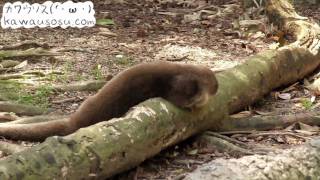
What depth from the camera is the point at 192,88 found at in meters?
4.04

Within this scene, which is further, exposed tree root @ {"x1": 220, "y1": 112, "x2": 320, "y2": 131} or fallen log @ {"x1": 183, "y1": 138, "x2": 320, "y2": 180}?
exposed tree root @ {"x1": 220, "y1": 112, "x2": 320, "y2": 131}

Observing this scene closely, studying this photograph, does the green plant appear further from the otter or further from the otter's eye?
the otter's eye

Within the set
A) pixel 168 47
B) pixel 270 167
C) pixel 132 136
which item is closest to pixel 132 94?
pixel 132 136

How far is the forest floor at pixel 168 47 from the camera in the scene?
14.0 ft

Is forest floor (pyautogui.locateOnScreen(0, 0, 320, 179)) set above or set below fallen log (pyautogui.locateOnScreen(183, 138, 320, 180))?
below

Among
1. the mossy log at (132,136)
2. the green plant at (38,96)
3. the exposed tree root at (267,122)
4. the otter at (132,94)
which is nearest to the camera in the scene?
the mossy log at (132,136)

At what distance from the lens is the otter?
394 centimetres

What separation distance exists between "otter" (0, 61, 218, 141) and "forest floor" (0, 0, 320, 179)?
1.26 feet

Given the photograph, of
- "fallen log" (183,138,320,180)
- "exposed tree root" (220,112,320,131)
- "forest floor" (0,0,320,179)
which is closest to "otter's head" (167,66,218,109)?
"forest floor" (0,0,320,179)

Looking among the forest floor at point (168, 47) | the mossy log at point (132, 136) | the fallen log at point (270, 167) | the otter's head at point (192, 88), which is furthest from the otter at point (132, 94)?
the fallen log at point (270, 167)

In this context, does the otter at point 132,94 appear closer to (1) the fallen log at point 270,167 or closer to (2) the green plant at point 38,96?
(1) the fallen log at point 270,167

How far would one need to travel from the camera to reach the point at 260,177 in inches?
124

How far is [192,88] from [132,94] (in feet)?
1.28

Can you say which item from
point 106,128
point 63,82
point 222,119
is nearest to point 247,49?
point 63,82
